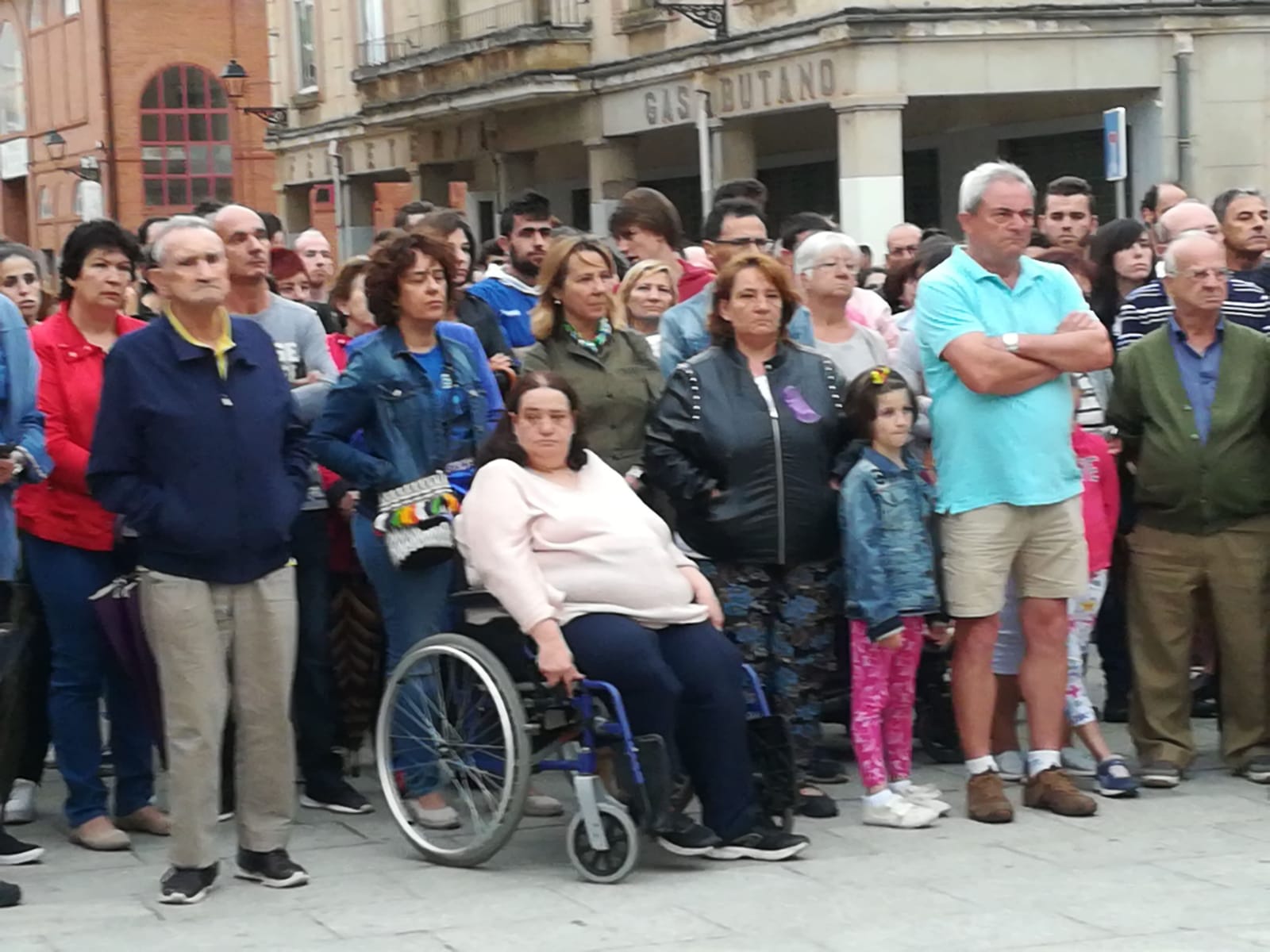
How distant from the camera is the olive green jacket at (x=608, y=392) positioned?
7.77 m

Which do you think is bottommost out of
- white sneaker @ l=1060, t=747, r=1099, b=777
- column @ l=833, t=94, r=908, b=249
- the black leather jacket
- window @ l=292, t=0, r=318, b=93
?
white sneaker @ l=1060, t=747, r=1099, b=777

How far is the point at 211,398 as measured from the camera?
6.57 meters

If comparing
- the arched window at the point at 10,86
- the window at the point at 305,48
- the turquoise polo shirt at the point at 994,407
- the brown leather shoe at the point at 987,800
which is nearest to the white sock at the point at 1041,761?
the brown leather shoe at the point at 987,800

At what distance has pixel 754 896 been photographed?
643cm

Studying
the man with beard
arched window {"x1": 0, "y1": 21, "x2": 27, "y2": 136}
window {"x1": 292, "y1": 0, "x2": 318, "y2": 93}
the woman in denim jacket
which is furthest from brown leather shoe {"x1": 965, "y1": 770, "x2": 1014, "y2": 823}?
arched window {"x1": 0, "y1": 21, "x2": 27, "y2": 136}

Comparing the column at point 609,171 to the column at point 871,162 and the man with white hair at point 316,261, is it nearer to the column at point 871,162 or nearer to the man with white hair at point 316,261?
the column at point 871,162

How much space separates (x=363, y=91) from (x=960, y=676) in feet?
96.9

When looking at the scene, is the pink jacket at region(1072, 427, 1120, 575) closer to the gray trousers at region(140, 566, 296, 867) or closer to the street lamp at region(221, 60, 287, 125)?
the gray trousers at region(140, 566, 296, 867)

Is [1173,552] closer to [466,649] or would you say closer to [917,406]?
[917,406]

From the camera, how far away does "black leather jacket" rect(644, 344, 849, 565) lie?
737 centimetres

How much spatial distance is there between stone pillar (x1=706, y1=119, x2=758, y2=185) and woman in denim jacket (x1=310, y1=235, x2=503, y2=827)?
18911 millimetres

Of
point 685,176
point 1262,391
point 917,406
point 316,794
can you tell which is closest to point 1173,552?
point 1262,391

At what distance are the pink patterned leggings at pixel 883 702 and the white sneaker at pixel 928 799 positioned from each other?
7cm

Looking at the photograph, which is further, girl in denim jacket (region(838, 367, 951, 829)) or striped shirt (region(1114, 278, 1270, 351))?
striped shirt (region(1114, 278, 1270, 351))
